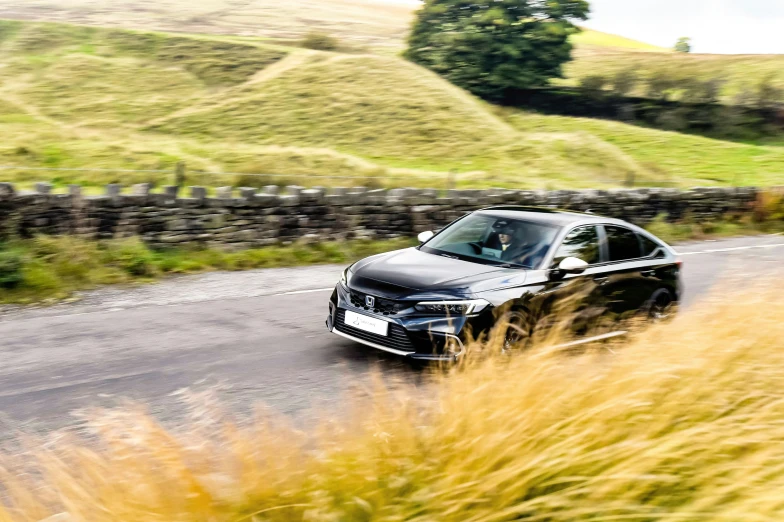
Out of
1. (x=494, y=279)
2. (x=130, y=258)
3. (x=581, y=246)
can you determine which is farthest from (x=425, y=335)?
(x=130, y=258)

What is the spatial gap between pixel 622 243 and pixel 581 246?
720mm

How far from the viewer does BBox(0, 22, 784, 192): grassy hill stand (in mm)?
27234

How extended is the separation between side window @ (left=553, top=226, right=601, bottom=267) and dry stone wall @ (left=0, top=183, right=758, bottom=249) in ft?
21.0

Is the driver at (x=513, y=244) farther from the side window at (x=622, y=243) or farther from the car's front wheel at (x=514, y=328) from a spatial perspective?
the side window at (x=622, y=243)

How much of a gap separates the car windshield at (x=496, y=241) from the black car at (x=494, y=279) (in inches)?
0.4

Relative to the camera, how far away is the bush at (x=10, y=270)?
9.60 meters

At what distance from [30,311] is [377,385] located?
640cm

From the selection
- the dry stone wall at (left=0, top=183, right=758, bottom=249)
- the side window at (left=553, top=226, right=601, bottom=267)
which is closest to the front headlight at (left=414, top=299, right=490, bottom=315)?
the side window at (left=553, top=226, right=601, bottom=267)

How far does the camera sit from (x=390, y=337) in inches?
278

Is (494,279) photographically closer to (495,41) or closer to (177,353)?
(177,353)

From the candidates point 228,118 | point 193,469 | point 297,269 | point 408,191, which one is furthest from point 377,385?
point 228,118

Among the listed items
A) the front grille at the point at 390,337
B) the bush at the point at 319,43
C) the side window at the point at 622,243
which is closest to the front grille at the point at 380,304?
the front grille at the point at 390,337

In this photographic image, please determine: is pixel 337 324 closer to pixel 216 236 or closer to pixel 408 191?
pixel 216 236

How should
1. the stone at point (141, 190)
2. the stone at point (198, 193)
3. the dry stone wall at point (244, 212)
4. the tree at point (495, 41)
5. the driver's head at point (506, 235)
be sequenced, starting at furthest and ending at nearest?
the tree at point (495, 41), the stone at point (198, 193), the stone at point (141, 190), the dry stone wall at point (244, 212), the driver's head at point (506, 235)
